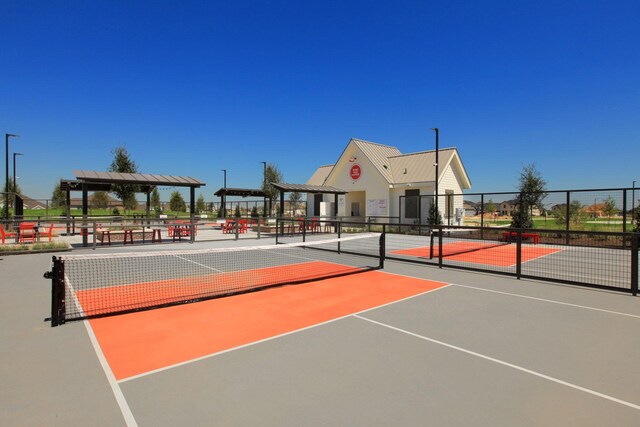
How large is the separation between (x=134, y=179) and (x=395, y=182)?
814 inches

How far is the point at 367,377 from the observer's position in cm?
407

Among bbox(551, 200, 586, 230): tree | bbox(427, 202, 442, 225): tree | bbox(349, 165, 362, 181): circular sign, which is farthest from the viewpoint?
bbox(349, 165, 362, 181): circular sign

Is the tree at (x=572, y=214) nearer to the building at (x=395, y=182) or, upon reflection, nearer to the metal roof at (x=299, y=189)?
the building at (x=395, y=182)

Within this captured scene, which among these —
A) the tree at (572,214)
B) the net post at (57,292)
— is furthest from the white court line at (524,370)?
the tree at (572,214)

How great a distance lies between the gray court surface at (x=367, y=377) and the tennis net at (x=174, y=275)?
892 mm

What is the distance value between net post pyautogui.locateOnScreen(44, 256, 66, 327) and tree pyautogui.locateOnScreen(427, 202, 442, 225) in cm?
2389

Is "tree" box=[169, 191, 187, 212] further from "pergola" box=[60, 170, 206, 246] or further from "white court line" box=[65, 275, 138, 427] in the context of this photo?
"white court line" box=[65, 275, 138, 427]

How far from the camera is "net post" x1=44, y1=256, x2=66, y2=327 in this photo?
5.68 meters

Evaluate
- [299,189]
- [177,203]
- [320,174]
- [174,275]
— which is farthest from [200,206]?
[174,275]


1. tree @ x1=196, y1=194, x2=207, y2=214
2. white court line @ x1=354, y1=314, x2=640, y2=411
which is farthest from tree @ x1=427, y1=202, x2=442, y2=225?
tree @ x1=196, y1=194, x2=207, y2=214

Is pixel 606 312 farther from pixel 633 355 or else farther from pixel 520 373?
pixel 520 373

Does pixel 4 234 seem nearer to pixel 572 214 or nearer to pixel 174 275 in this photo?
pixel 174 275

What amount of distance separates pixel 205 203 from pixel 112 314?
4977cm

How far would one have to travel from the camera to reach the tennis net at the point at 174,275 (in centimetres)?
663
